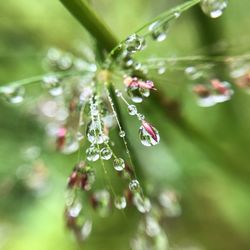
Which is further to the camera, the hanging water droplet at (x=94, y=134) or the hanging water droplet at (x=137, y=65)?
the hanging water droplet at (x=137, y=65)

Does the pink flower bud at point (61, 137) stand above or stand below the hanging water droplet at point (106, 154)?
above

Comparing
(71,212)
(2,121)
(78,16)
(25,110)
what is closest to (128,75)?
(78,16)

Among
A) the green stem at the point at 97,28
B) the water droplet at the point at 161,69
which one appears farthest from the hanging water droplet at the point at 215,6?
the water droplet at the point at 161,69

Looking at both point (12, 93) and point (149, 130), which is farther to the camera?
point (12, 93)

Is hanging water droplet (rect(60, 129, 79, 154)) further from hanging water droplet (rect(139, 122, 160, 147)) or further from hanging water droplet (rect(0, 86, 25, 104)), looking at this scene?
hanging water droplet (rect(139, 122, 160, 147))

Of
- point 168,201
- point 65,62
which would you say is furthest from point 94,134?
point 168,201

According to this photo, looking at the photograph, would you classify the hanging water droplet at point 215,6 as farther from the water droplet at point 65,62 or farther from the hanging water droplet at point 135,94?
the water droplet at point 65,62

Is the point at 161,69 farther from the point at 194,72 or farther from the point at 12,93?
the point at 12,93
